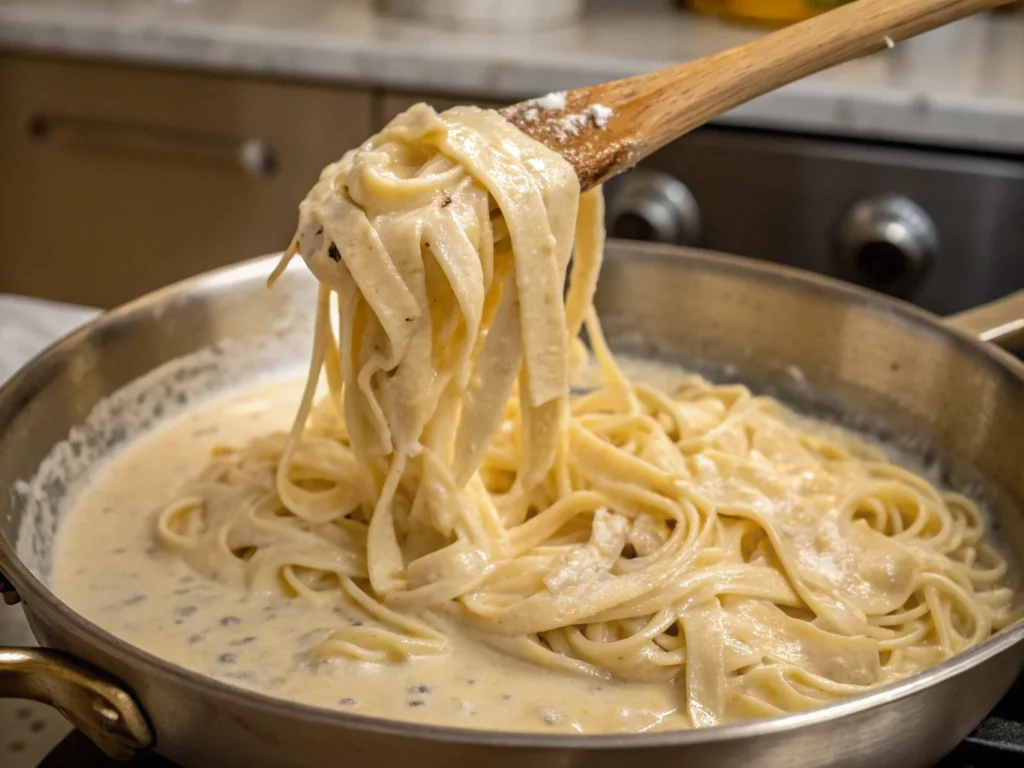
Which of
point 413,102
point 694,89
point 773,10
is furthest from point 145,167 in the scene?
point 694,89

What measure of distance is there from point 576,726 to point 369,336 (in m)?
0.45

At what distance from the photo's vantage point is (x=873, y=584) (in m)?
1.32

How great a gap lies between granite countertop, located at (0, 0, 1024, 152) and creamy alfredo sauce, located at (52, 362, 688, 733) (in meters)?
1.29

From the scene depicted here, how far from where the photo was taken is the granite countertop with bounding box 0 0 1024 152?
2.21 meters

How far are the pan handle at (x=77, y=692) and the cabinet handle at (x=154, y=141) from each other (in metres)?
1.86

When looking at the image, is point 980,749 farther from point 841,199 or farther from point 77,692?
point 841,199

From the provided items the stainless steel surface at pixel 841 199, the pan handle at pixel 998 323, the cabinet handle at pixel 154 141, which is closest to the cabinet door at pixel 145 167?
the cabinet handle at pixel 154 141

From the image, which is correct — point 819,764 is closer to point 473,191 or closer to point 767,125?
point 473,191

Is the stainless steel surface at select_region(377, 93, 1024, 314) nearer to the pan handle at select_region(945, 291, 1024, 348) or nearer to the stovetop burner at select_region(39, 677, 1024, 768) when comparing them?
the pan handle at select_region(945, 291, 1024, 348)

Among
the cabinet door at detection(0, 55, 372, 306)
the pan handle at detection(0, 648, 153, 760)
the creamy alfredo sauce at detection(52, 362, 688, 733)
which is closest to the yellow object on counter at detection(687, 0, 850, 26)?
the cabinet door at detection(0, 55, 372, 306)

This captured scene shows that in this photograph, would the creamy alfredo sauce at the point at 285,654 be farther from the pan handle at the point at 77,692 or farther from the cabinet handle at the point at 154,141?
the cabinet handle at the point at 154,141

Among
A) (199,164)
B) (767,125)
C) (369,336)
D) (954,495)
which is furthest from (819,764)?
(199,164)

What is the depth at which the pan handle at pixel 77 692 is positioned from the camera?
0.92 metres

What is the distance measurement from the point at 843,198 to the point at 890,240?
0.14m
